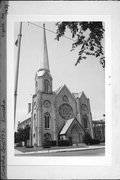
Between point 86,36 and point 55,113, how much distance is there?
78cm

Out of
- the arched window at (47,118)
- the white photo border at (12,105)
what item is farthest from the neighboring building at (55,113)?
the white photo border at (12,105)

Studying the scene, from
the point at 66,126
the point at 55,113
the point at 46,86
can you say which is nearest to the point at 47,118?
the point at 55,113

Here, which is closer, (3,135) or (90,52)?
(3,135)

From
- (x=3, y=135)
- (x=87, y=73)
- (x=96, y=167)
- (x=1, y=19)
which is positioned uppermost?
(x=1, y=19)

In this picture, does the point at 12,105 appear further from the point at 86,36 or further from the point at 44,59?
the point at 86,36

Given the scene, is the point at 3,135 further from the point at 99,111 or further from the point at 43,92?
the point at 99,111

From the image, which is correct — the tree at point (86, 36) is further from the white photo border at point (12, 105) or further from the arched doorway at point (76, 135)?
the arched doorway at point (76, 135)

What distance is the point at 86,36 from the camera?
2793 mm

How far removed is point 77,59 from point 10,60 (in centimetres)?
62

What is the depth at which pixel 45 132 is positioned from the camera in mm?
2785

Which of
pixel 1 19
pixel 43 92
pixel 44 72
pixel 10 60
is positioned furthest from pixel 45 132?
pixel 1 19

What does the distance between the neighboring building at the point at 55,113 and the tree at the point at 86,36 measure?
22 centimetres

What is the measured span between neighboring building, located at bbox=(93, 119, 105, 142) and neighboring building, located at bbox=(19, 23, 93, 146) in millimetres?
61

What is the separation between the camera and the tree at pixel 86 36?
276cm
